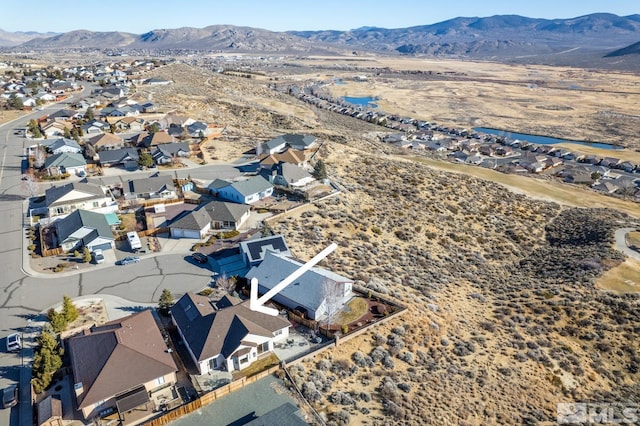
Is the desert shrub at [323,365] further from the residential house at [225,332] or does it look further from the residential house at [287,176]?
the residential house at [287,176]

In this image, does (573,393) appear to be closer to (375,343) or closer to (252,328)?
(375,343)

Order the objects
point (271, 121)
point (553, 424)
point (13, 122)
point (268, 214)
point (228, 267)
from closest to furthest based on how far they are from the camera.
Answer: point (553, 424) → point (228, 267) → point (268, 214) → point (13, 122) → point (271, 121)

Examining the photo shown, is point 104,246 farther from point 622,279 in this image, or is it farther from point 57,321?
point 622,279

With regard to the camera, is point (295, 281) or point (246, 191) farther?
point (246, 191)

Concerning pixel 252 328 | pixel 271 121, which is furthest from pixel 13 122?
pixel 252 328

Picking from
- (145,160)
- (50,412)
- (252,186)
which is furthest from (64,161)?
(50,412)

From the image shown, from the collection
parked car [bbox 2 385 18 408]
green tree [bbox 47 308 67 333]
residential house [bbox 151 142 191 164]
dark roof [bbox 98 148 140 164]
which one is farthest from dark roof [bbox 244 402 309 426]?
dark roof [bbox 98 148 140 164]

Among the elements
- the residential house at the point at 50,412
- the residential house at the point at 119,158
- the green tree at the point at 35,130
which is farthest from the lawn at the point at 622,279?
the green tree at the point at 35,130
